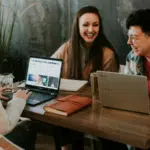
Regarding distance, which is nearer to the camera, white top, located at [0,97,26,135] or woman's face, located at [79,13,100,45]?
white top, located at [0,97,26,135]

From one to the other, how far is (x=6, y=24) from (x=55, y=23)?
2.22 ft

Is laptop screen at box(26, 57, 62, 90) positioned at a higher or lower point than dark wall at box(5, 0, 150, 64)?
lower

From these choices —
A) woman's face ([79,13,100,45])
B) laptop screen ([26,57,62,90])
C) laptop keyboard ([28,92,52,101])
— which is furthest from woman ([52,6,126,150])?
laptop keyboard ([28,92,52,101])

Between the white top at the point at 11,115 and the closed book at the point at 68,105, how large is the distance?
0.15 m

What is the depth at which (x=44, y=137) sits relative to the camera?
314 cm

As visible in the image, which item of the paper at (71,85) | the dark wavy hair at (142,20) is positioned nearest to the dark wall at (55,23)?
the dark wavy hair at (142,20)

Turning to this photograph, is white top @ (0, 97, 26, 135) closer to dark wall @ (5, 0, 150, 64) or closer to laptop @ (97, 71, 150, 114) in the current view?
laptop @ (97, 71, 150, 114)

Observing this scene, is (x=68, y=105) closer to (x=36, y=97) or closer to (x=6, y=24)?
(x=36, y=97)

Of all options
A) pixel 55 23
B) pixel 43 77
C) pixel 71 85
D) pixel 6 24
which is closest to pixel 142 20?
pixel 71 85

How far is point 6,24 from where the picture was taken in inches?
143

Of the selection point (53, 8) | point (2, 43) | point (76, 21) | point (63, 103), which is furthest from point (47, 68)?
point (2, 43)

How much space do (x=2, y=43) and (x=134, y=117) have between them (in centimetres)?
224

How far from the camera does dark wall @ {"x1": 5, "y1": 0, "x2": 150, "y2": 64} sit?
2877mm

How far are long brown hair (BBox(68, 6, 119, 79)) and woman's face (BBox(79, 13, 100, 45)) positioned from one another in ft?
0.10
